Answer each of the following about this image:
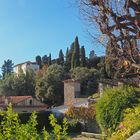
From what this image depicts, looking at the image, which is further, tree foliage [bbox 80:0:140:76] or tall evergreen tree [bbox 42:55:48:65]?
tall evergreen tree [bbox 42:55:48:65]

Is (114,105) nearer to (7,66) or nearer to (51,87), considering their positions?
(51,87)

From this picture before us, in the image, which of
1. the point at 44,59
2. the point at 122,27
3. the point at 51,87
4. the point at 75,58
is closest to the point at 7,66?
the point at 44,59

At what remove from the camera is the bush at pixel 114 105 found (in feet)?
60.2

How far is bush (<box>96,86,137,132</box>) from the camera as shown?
60.2 ft

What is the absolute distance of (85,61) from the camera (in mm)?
73875

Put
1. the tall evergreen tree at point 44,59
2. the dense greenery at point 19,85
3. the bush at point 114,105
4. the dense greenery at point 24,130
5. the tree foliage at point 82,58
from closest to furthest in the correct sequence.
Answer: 1. the dense greenery at point 24,130
2. the bush at point 114,105
3. the dense greenery at point 19,85
4. the tree foliage at point 82,58
5. the tall evergreen tree at point 44,59

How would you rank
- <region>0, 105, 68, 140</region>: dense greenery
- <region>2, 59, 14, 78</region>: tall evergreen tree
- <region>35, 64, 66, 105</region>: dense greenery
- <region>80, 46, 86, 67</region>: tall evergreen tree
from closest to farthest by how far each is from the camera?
<region>0, 105, 68, 140</region>: dense greenery → <region>35, 64, 66, 105</region>: dense greenery → <region>80, 46, 86, 67</region>: tall evergreen tree → <region>2, 59, 14, 78</region>: tall evergreen tree

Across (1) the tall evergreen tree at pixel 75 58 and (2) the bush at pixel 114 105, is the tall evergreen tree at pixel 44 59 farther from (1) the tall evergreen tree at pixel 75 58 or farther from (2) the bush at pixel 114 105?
(2) the bush at pixel 114 105

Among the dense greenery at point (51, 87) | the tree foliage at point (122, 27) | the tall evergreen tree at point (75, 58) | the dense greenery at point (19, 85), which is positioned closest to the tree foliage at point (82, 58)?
the tall evergreen tree at point (75, 58)

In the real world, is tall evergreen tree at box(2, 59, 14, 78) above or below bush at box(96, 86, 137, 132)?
above

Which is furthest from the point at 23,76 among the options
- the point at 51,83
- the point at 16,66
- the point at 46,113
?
the point at 16,66

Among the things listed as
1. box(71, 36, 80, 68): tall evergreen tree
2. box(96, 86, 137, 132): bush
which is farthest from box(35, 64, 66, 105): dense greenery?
box(96, 86, 137, 132): bush

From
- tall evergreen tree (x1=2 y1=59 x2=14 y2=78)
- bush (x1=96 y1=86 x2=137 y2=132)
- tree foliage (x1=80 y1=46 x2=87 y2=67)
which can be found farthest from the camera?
tall evergreen tree (x1=2 y1=59 x2=14 y2=78)

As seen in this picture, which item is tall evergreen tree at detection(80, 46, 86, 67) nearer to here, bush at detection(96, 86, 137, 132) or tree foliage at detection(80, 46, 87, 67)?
tree foliage at detection(80, 46, 87, 67)
